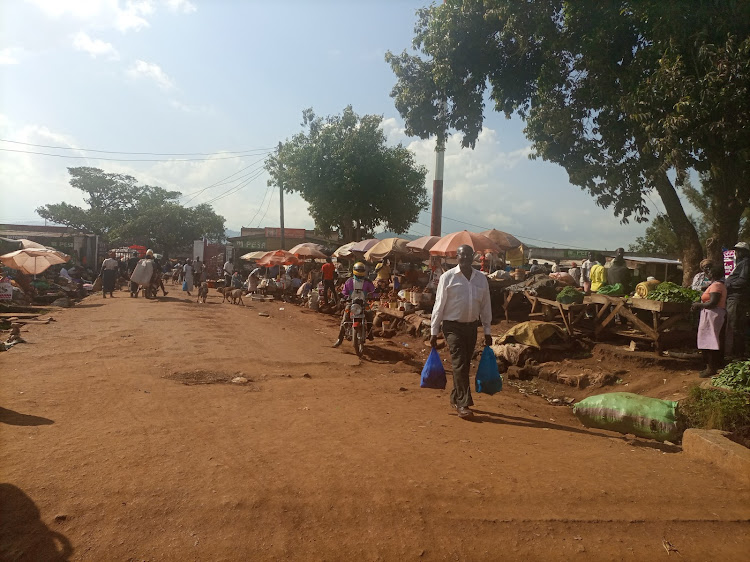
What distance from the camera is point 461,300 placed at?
19.3 feet

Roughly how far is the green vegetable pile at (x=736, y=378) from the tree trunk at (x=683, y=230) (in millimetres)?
6632

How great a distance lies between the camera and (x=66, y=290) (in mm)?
19875

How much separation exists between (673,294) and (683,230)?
4.35 meters

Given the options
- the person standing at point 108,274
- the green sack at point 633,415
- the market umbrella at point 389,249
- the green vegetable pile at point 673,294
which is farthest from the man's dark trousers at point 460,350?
the person standing at point 108,274

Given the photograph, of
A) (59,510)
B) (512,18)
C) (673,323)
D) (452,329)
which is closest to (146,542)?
(59,510)

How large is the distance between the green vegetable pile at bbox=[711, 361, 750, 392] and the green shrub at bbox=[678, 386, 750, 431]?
0.24 metres

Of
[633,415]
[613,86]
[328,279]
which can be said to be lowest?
[633,415]

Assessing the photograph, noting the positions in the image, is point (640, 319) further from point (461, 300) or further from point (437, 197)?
point (437, 197)

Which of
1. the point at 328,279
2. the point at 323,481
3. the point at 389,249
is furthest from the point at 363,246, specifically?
the point at 323,481

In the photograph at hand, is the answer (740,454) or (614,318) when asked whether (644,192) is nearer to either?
(614,318)

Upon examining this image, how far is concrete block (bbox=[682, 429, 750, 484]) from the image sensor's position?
4.15 metres

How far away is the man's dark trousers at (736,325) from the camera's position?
7.46 m

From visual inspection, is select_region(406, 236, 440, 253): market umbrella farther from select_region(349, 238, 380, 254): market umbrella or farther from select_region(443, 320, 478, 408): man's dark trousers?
select_region(443, 320, 478, 408): man's dark trousers

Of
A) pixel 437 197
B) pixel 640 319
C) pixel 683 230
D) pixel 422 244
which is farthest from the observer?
pixel 437 197
